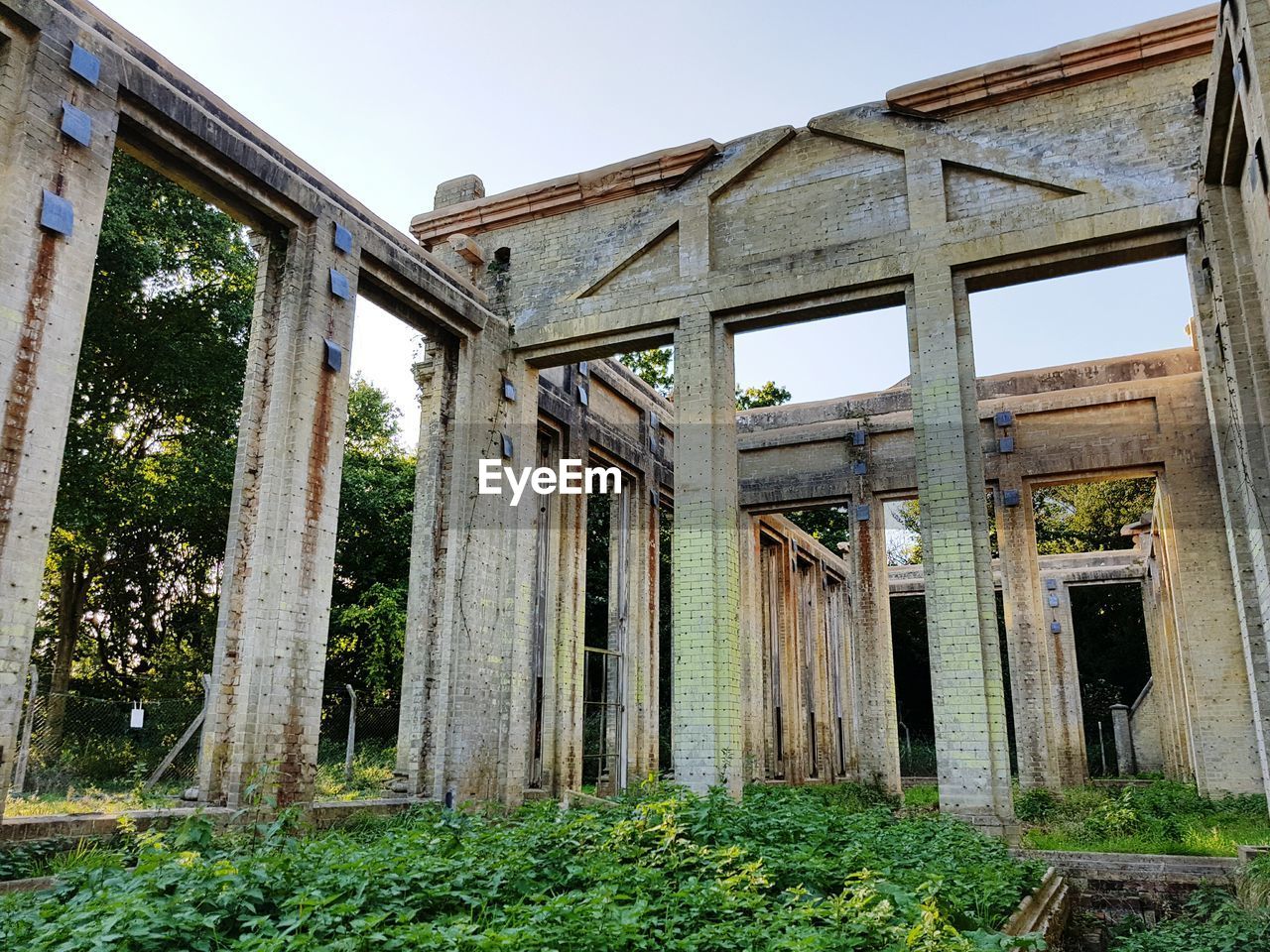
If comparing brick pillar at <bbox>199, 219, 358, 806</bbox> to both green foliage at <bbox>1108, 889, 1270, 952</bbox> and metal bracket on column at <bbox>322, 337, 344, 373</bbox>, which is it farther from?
green foliage at <bbox>1108, 889, 1270, 952</bbox>

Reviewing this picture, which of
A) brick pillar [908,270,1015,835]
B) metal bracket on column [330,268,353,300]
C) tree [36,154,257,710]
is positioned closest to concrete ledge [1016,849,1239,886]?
brick pillar [908,270,1015,835]

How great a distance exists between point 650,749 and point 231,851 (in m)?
12.1

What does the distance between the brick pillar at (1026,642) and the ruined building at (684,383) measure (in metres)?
0.06

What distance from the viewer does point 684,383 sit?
44.4 feet

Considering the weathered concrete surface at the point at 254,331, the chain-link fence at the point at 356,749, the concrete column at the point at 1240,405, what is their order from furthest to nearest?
the chain-link fence at the point at 356,749 < the concrete column at the point at 1240,405 < the weathered concrete surface at the point at 254,331

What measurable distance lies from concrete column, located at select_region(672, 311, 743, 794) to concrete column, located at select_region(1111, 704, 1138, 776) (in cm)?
2431

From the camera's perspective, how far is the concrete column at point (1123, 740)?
103ft

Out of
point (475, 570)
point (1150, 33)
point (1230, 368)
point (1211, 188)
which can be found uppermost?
point (1150, 33)

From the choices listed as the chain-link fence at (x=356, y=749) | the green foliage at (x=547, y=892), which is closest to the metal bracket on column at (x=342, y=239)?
the green foliage at (x=547, y=892)

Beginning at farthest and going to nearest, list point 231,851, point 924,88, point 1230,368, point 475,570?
point 475,570
point 924,88
point 1230,368
point 231,851

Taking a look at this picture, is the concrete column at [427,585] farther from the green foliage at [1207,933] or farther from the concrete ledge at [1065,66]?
the green foliage at [1207,933]

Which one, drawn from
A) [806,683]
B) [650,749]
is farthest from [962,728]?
[806,683]

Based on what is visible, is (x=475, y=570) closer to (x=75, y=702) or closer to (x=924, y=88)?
(x=924, y=88)

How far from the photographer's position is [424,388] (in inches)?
576
